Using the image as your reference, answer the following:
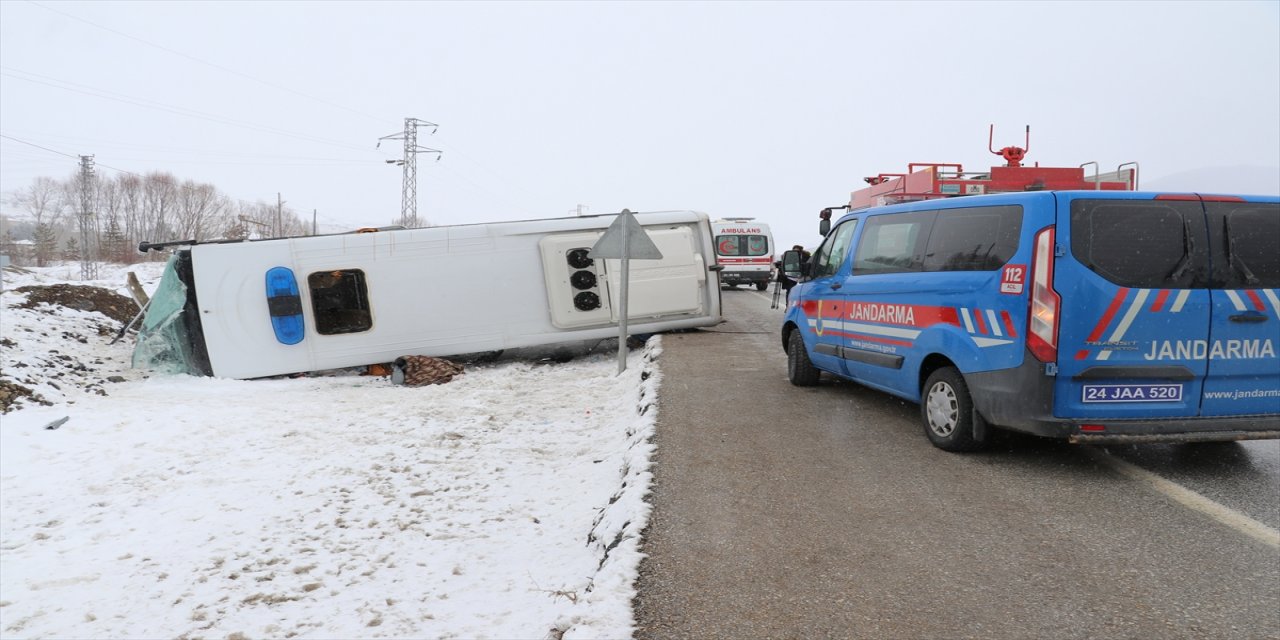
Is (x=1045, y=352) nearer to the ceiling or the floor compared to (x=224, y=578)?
nearer to the ceiling

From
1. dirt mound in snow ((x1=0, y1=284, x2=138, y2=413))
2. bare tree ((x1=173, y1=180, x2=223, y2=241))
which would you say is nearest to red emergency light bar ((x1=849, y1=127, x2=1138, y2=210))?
dirt mound in snow ((x1=0, y1=284, x2=138, y2=413))

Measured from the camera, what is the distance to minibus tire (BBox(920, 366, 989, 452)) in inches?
210

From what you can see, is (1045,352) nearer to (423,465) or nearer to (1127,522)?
(1127,522)

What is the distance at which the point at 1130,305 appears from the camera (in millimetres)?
4586

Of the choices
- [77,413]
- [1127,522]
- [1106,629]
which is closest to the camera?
[1106,629]

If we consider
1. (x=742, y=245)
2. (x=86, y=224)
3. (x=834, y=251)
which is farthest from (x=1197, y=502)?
(x=86, y=224)

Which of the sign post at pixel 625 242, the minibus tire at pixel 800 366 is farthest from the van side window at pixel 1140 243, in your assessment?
the sign post at pixel 625 242

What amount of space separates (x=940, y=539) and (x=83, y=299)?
17486mm

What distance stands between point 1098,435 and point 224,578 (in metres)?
5.71

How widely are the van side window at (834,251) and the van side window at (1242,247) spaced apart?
2.93 metres

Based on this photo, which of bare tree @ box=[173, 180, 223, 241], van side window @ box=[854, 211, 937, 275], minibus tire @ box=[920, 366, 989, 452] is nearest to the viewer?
minibus tire @ box=[920, 366, 989, 452]

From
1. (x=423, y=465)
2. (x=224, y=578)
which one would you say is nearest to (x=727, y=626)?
(x=224, y=578)

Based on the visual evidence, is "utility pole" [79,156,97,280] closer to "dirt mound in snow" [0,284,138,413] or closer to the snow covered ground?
"dirt mound in snow" [0,284,138,413]

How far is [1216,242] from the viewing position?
4.68 meters
